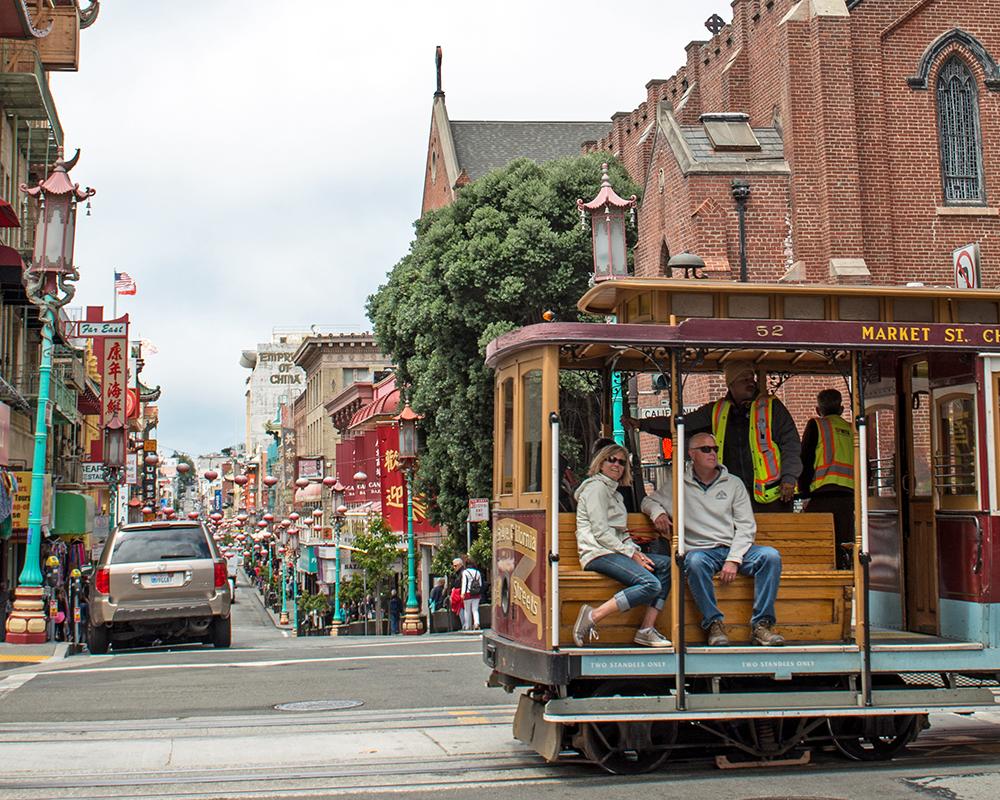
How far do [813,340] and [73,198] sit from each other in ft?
49.7

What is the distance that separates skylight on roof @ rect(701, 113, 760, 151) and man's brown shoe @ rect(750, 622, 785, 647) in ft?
71.1

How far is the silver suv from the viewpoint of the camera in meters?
17.3

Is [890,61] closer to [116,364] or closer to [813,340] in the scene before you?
[813,340]

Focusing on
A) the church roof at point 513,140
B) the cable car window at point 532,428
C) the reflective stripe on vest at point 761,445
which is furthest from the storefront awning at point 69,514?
the reflective stripe on vest at point 761,445

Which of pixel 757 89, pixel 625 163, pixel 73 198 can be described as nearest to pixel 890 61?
pixel 757 89

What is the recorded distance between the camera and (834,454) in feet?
31.0

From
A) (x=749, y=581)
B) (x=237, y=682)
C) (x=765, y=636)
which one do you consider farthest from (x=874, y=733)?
(x=237, y=682)

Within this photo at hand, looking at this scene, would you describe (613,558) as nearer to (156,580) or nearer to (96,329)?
(156,580)

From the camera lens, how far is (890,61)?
95.0ft

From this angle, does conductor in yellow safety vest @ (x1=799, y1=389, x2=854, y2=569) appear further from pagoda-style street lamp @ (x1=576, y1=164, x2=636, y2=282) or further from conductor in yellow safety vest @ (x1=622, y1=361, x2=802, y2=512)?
pagoda-style street lamp @ (x1=576, y1=164, x2=636, y2=282)

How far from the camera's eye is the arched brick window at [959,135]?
2931cm

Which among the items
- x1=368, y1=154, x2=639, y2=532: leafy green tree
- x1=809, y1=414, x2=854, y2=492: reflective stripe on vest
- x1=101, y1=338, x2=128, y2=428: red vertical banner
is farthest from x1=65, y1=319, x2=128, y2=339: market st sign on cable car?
x1=101, y1=338, x2=128, y2=428: red vertical banner

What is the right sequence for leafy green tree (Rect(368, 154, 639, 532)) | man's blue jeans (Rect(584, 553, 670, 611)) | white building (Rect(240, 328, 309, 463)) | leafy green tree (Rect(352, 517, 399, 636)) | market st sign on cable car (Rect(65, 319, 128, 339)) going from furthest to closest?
white building (Rect(240, 328, 309, 463))
leafy green tree (Rect(352, 517, 399, 636))
leafy green tree (Rect(368, 154, 639, 532))
market st sign on cable car (Rect(65, 319, 128, 339))
man's blue jeans (Rect(584, 553, 670, 611))

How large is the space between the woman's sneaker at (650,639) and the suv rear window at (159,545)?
34.1ft
